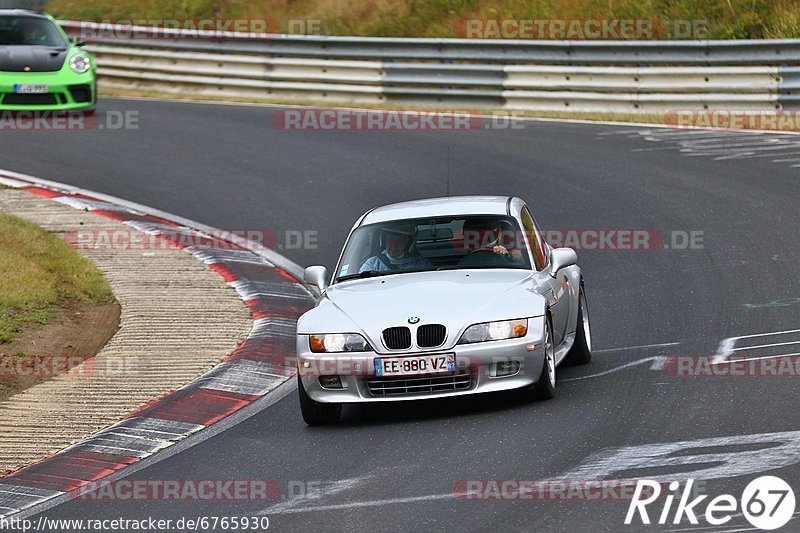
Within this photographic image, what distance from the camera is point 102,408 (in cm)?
959

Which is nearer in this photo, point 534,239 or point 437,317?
point 437,317

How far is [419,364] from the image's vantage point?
856 centimetres

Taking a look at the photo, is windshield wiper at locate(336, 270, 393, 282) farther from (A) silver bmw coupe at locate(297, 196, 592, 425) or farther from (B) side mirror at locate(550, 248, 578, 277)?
(B) side mirror at locate(550, 248, 578, 277)

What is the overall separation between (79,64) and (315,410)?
14081mm

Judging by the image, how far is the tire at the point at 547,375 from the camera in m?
8.78

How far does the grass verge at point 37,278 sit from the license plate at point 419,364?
12.5 feet

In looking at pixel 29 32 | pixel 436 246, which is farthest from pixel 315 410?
pixel 29 32

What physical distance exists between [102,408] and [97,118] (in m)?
14.2

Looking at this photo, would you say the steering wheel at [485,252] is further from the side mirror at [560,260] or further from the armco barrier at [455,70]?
the armco barrier at [455,70]

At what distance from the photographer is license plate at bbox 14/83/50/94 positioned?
21.3 m

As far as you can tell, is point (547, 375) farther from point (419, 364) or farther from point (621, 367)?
point (621, 367)

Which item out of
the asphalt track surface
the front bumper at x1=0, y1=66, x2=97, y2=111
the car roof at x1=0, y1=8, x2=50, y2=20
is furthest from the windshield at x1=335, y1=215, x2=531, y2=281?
the car roof at x1=0, y1=8, x2=50, y2=20

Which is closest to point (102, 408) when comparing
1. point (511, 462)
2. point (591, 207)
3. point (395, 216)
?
point (395, 216)

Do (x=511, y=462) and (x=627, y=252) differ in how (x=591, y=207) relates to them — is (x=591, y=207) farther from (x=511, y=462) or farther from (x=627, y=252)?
(x=511, y=462)
